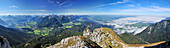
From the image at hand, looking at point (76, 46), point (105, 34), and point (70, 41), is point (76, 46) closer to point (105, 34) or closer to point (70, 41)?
point (70, 41)

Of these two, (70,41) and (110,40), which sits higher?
(70,41)

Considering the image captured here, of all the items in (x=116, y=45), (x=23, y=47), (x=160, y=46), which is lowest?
(x=23, y=47)

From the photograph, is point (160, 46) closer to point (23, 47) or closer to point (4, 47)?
point (4, 47)

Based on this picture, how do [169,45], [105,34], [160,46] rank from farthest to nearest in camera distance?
[105,34]
[160,46]
[169,45]

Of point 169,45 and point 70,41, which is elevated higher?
point 169,45

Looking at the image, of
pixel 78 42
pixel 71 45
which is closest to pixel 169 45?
pixel 78 42

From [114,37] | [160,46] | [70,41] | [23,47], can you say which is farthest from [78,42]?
[23,47]

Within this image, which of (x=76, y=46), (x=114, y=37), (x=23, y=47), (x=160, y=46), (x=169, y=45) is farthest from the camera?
(x=23, y=47)

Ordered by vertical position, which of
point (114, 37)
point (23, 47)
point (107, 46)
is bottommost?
point (23, 47)

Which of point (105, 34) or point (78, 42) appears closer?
point (78, 42)
